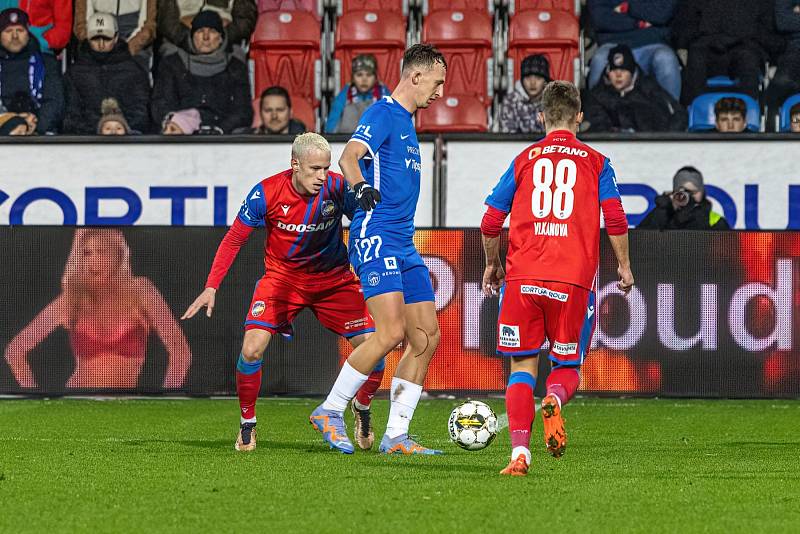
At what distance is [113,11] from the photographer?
1603cm

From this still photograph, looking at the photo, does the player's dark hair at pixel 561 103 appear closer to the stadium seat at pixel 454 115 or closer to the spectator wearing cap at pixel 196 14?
the stadium seat at pixel 454 115

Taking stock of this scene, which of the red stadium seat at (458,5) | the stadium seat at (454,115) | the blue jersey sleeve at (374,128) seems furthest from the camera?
the red stadium seat at (458,5)

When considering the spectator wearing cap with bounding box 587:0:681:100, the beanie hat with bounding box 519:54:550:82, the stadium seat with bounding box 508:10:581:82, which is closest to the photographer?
the beanie hat with bounding box 519:54:550:82

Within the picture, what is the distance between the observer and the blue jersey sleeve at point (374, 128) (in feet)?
22.8

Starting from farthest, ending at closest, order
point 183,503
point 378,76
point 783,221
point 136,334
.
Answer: point 378,76 → point 783,221 → point 136,334 → point 183,503

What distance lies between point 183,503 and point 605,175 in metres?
2.44

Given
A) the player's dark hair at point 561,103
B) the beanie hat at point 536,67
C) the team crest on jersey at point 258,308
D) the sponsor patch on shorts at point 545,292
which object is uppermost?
the beanie hat at point 536,67

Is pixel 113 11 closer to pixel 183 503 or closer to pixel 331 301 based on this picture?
pixel 331 301

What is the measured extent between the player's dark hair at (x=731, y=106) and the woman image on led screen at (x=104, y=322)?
5752 millimetres

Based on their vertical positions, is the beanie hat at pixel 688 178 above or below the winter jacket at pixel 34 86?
below

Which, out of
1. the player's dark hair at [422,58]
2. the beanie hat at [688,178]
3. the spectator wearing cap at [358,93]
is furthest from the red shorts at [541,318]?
the spectator wearing cap at [358,93]

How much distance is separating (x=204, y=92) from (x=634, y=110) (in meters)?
4.53

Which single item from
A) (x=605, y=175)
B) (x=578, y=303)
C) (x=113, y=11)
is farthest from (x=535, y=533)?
(x=113, y=11)

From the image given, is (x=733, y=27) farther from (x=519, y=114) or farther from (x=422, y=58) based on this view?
(x=422, y=58)
